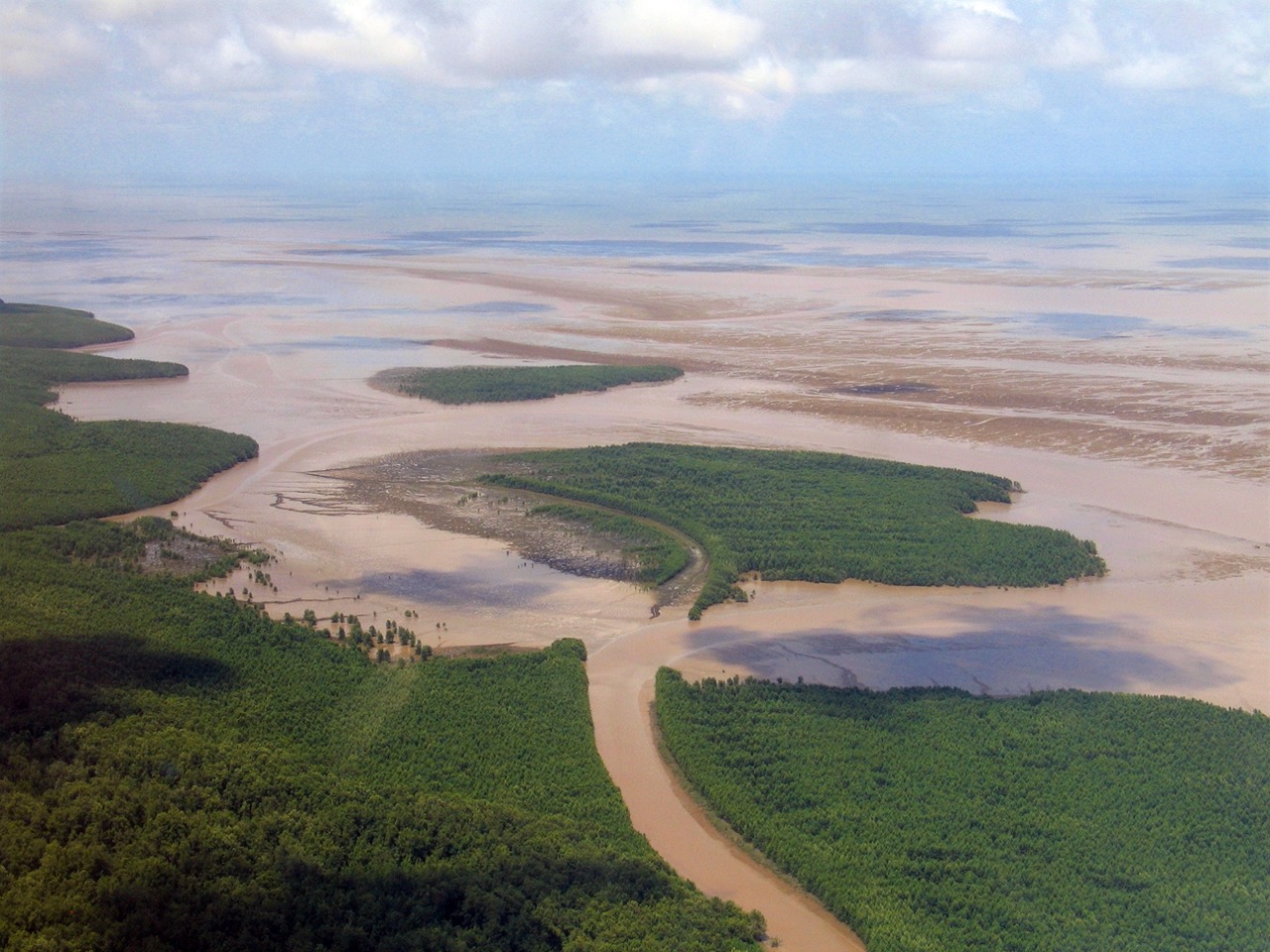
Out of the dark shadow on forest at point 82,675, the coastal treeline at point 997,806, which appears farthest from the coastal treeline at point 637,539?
the dark shadow on forest at point 82,675

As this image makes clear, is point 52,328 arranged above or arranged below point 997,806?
above

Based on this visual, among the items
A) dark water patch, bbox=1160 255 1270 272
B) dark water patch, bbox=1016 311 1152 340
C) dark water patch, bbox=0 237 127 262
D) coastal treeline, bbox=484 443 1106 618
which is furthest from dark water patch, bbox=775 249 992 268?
coastal treeline, bbox=484 443 1106 618

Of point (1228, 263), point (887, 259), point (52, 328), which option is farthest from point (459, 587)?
point (1228, 263)

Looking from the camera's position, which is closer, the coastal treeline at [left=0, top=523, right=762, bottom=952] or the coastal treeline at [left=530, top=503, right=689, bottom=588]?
the coastal treeline at [left=0, top=523, right=762, bottom=952]

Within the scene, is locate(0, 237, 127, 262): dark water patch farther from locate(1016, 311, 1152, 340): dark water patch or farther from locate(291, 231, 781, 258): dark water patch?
locate(1016, 311, 1152, 340): dark water patch

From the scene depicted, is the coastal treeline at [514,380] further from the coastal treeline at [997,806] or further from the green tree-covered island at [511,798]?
the coastal treeline at [997,806]

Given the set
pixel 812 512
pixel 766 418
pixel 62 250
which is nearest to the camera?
pixel 812 512

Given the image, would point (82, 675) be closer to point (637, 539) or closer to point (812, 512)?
point (637, 539)
